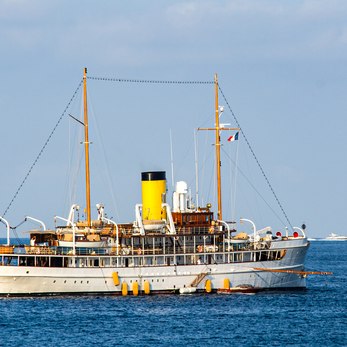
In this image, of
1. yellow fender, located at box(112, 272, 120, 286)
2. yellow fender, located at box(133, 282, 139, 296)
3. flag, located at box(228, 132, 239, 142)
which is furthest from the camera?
flag, located at box(228, 132, 239, 142)

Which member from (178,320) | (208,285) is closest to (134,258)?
(208,285)

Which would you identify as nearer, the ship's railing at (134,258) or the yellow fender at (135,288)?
the ship's railing at (134,258)

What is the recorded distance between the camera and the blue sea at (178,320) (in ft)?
216

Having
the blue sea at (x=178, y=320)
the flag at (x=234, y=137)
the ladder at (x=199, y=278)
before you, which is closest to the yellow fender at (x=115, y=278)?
the blue sea at (x=178, y=320)

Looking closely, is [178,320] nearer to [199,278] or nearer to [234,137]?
[199,278]

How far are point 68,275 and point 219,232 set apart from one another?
12321 millimetres

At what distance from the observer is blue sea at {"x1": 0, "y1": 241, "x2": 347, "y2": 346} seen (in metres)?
65.8

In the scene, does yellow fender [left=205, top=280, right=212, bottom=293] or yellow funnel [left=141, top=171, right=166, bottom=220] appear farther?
yellow funnel [left=141, top=171, right=166, bottom=220]

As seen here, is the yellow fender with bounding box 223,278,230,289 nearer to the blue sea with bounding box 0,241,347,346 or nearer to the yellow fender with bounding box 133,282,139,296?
the blue sea with bounding box 0,241,347,346

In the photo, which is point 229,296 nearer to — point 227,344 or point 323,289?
point 323,289

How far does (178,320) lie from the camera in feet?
240

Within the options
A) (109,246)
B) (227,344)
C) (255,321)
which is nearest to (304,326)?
(255,321)

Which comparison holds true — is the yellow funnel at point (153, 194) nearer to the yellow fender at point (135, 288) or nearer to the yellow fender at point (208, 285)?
the yellow fender at point (135, 288)

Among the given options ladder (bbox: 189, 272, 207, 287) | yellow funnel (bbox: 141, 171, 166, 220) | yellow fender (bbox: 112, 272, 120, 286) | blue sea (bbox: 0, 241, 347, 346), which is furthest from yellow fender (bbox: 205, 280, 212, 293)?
yellow funnel (bbox: 141, 171, 166, 220)
